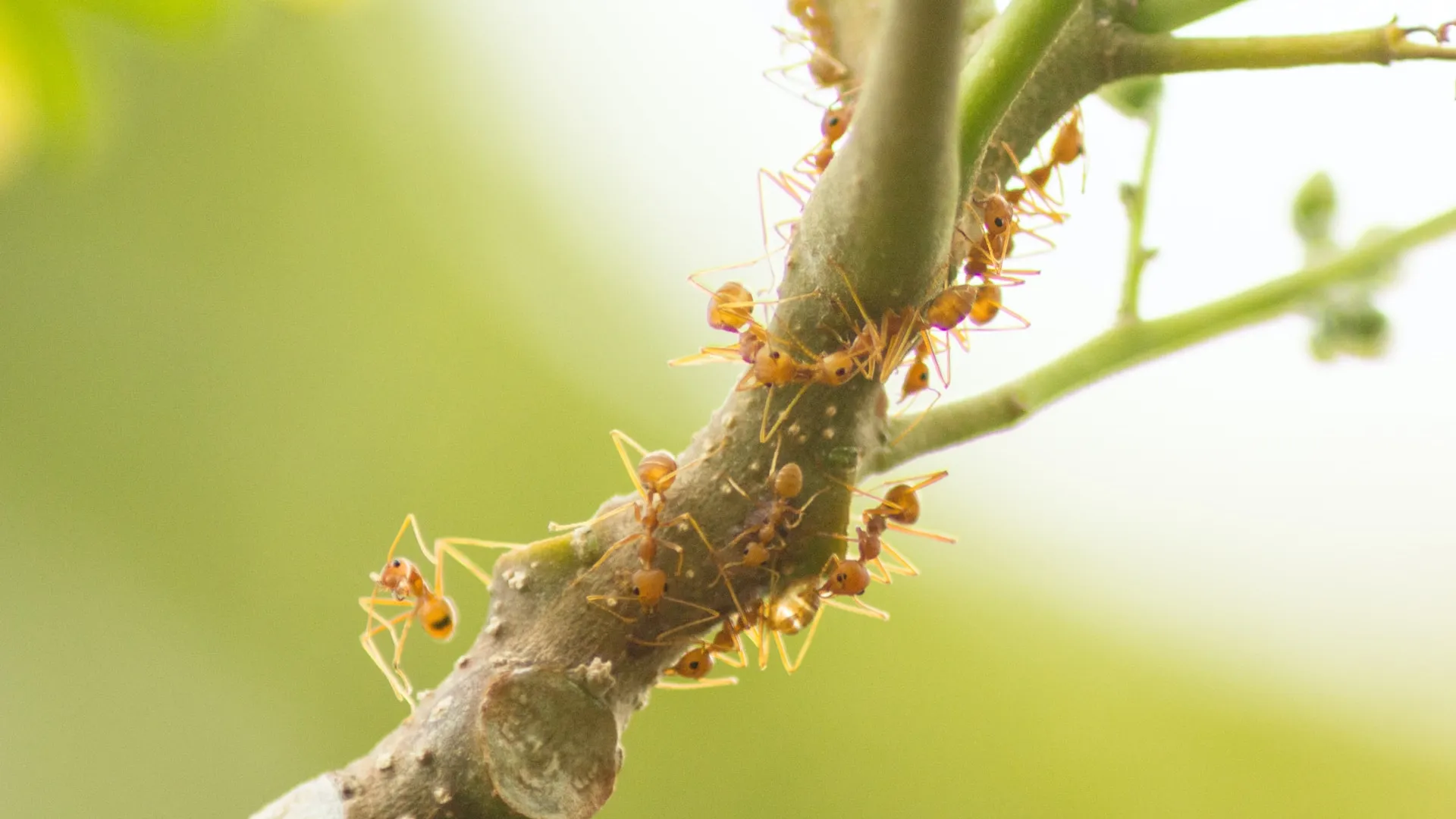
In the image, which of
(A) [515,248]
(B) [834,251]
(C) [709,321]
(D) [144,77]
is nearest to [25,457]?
(D) [144,77]

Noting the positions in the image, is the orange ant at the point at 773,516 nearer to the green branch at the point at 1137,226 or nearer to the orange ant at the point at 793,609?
the orange ant at the point at 793,609

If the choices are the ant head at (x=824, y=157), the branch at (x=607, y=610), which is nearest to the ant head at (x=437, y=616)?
the branch at (x=607, y=610)

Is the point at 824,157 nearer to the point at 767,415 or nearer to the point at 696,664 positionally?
the point at 767,415

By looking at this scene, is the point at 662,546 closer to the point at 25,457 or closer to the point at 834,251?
the point at 834,251

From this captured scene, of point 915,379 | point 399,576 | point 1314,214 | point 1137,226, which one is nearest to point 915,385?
point 915,379

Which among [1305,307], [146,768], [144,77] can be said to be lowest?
[146,768]

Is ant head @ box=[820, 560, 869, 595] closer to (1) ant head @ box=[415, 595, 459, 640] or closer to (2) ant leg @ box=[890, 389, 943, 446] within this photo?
(2) ant leg @ box=[890, 389, 943, 446]
